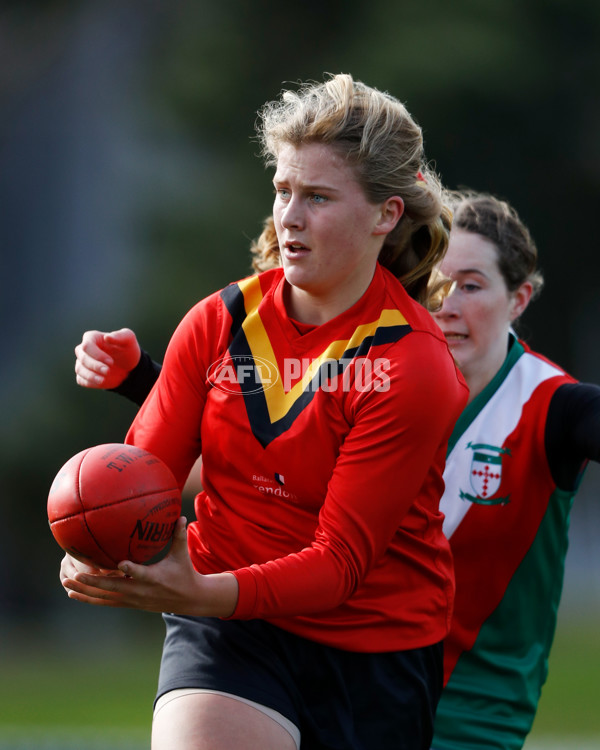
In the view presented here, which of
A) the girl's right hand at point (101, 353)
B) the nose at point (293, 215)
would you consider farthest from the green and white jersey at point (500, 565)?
the nose at point (293, 215)

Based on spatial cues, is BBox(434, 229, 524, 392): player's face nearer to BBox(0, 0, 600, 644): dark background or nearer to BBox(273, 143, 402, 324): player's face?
BBox(273, 143, 402, 324): player's face

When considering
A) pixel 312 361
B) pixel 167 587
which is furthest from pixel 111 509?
pixel 312 361

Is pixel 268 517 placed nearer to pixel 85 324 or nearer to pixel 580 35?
pixel 85 324

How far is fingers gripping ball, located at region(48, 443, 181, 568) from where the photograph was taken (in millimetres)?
2475

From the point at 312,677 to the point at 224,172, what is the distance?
435 inches

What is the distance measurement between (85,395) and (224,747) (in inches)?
413

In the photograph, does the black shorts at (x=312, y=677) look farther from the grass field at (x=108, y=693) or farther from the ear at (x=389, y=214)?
the grass field at (x=108, y=693)

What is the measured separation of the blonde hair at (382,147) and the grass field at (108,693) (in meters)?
5.25

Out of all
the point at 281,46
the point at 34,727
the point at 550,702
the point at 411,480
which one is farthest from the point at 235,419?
the point at 281,46

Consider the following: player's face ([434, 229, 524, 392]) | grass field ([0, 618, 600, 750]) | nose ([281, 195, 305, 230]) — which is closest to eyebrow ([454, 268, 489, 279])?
player's face ([434, 229, 524, 392])

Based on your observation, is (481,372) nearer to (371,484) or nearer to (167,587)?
(371,484)

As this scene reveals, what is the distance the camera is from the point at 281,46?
45.2ft

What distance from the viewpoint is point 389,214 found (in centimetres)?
298

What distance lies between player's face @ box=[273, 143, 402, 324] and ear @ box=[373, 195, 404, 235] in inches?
0.5
